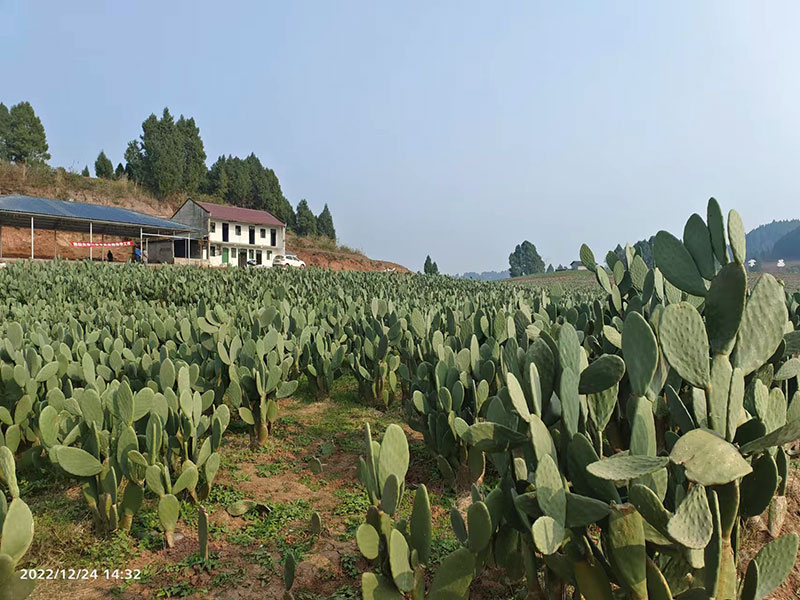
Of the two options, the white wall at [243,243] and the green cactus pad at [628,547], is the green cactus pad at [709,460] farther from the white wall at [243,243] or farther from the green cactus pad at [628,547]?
the white wall at [243,243]

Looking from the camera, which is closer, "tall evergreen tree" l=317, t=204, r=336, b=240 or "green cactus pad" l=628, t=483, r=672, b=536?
"green cactus pad" l=628, t=483, r=672, b=536

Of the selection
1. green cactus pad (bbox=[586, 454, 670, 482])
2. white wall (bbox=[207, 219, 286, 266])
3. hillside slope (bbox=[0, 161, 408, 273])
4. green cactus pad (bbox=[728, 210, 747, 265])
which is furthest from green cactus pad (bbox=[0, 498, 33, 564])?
white wall (bbox=[207, 219, 286, 266])

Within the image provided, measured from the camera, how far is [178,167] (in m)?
50.9

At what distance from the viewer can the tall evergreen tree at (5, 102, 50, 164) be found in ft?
145

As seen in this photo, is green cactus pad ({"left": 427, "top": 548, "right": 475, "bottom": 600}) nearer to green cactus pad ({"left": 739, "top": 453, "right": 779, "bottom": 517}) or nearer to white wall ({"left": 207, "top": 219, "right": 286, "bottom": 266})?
green cactus pad ({"left": 739, "top": 453, "right": 779, "bottom": 517})

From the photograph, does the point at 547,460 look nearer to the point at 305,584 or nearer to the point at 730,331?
the point at 730,331

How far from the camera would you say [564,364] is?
4.61 ft

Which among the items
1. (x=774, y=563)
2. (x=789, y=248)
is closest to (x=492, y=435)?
(x=774, y=563)

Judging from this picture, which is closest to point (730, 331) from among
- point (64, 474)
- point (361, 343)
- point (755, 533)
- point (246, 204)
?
point (755, 533)

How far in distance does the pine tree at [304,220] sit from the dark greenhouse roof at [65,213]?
1207 inches

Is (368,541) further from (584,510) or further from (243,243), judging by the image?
(243,243)

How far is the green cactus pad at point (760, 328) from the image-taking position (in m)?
1.38

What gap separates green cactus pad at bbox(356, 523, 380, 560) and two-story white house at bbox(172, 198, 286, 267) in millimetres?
38084

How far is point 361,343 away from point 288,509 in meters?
2.14
